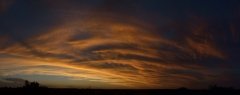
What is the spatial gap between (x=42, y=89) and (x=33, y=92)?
9.40 feet

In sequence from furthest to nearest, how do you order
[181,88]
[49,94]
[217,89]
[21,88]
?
[181,88] < [217,89] < [21,88] < [49,94]

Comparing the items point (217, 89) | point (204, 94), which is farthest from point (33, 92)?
point (217, 89)

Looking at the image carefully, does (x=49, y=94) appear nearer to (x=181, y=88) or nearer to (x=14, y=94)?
(x=14, y=94)

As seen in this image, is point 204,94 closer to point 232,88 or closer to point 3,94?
point 232,88

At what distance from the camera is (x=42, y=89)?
59656 millimetres

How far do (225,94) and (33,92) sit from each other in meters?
37.8

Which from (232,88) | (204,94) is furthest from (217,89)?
(204,94)

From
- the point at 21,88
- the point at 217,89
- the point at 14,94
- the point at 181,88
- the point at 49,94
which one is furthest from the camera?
the point at 181,88

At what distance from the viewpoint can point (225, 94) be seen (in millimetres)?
74250

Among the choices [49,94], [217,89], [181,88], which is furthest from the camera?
[181,88]

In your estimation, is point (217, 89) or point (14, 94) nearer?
point (14, 94)

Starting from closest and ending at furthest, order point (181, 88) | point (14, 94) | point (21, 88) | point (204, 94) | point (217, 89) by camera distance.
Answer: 1. point (14, 94)
2. point (21, 88)
3. point (204, 94)
4. point (217, 89)
5. point (181, 88)

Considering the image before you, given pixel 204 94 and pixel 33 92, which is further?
pixel 204 94

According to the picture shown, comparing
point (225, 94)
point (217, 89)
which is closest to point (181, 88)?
point (217, 89)
